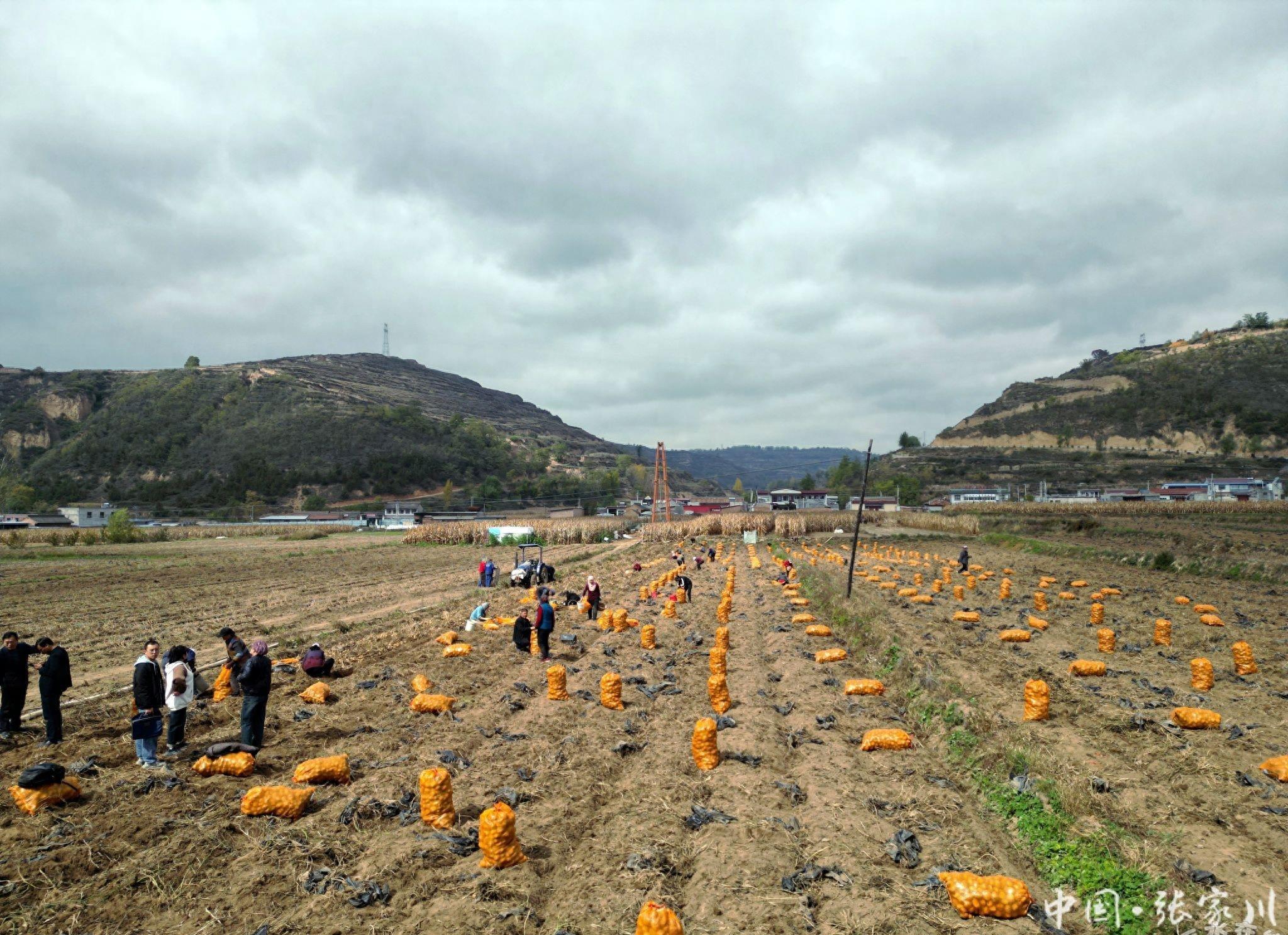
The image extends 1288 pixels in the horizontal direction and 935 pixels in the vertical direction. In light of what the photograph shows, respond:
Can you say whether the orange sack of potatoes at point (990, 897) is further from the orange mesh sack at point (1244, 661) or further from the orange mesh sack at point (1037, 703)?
the orange mesh sack at point (1244, 661)

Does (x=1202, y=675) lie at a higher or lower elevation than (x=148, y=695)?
lower

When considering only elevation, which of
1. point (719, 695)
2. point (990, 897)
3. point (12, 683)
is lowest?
point (990, 897)

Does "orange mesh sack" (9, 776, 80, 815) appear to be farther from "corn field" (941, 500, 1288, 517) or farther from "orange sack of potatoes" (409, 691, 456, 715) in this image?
"corn field" (941, 500, 1288, 517)

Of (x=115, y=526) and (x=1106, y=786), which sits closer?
(x=1106, y=786)

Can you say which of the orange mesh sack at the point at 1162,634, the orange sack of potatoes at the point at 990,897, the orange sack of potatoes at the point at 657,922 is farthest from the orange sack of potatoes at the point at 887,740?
the orange mesh sack at the point at 1162,634

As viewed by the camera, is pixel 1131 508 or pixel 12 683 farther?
pixel 1131 508

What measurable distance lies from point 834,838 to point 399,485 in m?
146

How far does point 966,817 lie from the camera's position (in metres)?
9.05

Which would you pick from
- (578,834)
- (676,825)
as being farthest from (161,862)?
(676,825)

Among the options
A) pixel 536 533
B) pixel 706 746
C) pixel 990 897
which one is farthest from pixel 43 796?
pixel 536 533

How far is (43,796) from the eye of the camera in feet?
29.3

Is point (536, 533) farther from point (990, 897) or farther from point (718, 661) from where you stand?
A: point (990, 897)

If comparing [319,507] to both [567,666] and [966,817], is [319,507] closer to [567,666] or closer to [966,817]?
[567,666]

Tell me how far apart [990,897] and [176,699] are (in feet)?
38.3
